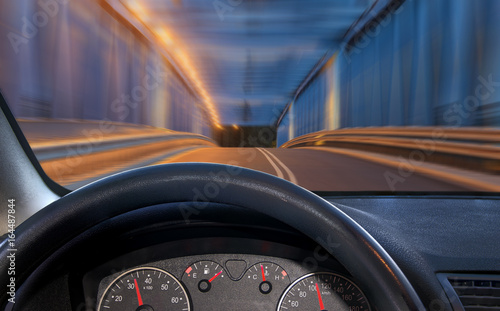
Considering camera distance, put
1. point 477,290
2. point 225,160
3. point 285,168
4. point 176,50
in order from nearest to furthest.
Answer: point 477,290 < point 225,160 < point 285,168 < point 176,50

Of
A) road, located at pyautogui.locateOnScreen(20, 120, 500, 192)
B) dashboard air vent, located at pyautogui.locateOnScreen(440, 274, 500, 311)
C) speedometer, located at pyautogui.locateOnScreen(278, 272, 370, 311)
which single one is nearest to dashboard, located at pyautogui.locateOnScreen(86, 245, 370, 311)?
speedometer, located at pyautogui.locateOnScreen(278, 272, 370, 311)

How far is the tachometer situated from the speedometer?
1.39 feet

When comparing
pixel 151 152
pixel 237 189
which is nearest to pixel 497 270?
pixel 237 189

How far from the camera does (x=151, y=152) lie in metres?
2.86

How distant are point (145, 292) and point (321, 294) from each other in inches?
28.0

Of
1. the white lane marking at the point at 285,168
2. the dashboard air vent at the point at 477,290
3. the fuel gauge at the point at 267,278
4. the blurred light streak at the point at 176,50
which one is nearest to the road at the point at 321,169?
the white lane marking at the point at 285,168

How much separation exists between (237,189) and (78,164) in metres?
1.56

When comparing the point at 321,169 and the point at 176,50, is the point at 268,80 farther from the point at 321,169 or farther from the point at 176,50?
the point at 321,169

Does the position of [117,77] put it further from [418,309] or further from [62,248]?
[418,309]

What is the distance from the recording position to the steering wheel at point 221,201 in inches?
49.9

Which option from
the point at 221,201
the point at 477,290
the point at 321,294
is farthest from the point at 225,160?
the point at 477,290

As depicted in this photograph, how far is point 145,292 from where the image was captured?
1677 millimetres

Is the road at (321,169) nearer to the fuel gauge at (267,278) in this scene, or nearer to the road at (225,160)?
the road at (225,160)

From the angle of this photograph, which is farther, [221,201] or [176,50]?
[176,50]
